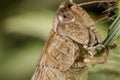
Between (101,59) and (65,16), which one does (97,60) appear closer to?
(101,59)

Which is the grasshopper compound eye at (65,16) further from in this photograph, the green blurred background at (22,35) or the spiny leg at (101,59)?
the green blurred background at (22,35)

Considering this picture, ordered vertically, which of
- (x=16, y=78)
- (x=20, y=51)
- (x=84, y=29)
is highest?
(x=84, y=29)

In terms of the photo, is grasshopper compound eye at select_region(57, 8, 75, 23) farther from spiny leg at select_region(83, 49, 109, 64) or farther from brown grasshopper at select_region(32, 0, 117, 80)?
spiny leg at select_region(83, 49, 109, 64)

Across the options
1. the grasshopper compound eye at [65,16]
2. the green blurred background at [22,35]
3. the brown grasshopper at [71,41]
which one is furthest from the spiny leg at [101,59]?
the green blurred background at [22,35]

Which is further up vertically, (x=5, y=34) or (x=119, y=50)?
(x=119, y=50)

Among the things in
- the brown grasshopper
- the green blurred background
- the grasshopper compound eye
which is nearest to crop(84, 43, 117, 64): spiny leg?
the brown grasshopper

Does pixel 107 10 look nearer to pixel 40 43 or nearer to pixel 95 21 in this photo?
pixel 95 21

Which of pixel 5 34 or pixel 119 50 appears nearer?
pixel 119 50

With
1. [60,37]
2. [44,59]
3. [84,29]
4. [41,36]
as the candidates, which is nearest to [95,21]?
[84,29]
